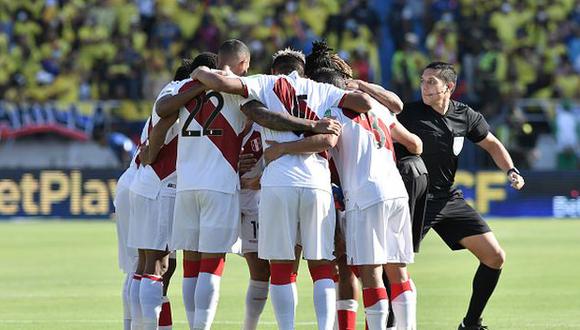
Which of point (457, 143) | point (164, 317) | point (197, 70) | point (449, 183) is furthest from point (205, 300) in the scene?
point (457, 143)

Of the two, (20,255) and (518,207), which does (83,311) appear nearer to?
(20,255)

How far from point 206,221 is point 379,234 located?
129cm

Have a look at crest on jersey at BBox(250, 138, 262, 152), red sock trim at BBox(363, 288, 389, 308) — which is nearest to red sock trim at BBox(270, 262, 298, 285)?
red sock trim at BBox(363, 288, 389, 308)

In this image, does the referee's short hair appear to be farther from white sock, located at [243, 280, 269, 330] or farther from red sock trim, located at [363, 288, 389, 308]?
white sock, located at [243, 280, 269, 330]

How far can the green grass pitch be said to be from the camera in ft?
39.0

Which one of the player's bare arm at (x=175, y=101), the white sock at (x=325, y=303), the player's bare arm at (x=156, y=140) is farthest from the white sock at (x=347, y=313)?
the player's bare arm at (x=175, y=101)

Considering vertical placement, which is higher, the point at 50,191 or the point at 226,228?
the point at 226,228

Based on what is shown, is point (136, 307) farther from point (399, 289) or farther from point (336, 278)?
point (399, 289)

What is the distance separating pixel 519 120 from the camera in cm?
2822

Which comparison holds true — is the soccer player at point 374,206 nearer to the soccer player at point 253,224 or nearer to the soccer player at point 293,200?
the soccer player at point 293,200

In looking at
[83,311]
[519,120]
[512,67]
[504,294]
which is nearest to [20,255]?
[83,311]

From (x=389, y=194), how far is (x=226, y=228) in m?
1.24

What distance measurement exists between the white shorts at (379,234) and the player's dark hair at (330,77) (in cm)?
103

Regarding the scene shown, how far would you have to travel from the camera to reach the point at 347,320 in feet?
30.1
